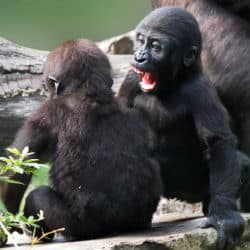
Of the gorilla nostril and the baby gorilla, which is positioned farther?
the gorilla nostril

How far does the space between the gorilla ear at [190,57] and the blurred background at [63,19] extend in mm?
6802

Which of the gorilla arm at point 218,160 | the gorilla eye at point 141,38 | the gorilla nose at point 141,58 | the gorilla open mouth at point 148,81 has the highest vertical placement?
the gorilla eye at point 141,38

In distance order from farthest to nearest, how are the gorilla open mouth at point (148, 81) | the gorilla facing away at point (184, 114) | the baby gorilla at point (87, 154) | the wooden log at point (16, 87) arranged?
the wooden log at point (16, 87)
the gorilla open mouth at point (148, 81)
the gorilla facing away at point (184, 114)
the baby gorilla at point (87, 154)

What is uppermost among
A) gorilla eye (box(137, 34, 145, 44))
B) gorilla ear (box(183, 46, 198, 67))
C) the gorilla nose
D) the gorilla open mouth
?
gorilla eye (box(137, 34, 145, 44))

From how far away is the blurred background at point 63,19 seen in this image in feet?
39.7

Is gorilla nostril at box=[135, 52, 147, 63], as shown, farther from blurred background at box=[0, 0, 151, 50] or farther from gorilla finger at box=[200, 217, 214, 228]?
blurred background at box=[0, 0, 151, 50]

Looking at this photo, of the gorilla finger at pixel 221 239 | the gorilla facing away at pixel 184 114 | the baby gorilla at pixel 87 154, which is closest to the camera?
the baby gorilla at pixel 87 154

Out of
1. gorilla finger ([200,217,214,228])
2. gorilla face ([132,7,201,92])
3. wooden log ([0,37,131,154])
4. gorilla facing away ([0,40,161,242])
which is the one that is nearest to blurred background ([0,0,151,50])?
wooden log ([0,37,131,154])

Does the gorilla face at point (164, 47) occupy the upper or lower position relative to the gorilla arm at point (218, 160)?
upper

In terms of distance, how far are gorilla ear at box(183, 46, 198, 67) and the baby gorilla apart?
18.9 inches

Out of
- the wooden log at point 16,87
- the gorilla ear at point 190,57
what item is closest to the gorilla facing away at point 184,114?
the gorilla ear at point 190,57

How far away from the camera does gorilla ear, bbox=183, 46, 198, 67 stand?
513cm

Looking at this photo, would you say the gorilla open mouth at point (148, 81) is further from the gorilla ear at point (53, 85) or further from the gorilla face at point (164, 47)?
the gorilla ear at point (53, 85)

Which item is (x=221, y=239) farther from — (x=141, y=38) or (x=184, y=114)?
(x=141, y=38)
